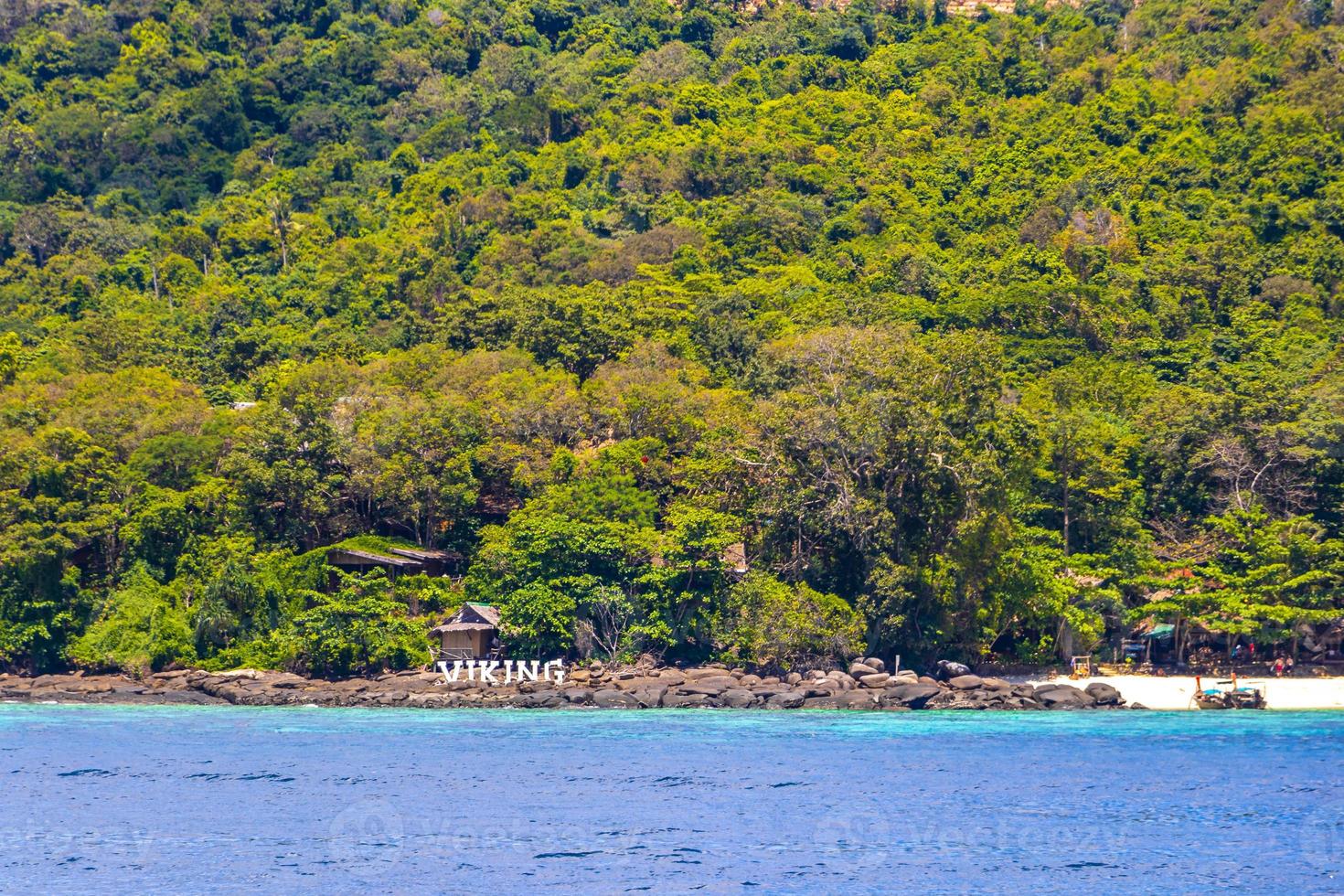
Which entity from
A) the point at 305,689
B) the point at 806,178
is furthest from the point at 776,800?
the point at 806,178

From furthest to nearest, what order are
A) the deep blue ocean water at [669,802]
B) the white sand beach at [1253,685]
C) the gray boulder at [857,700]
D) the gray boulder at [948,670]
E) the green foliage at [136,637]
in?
the green foliage at [136,637] < the gray boulder at [948,670] < the gray boulder at [857,700] < the white sand beach at [1253,685] < the deep blue ocean water at [669,802]

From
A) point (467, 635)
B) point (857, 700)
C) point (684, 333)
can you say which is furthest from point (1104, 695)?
point (684, 333)

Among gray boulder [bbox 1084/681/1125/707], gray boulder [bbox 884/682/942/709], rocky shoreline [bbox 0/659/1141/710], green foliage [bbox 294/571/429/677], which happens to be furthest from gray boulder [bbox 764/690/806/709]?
green foliage [bbox 294/571/429/677]

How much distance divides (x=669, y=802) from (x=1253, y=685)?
14704 mm

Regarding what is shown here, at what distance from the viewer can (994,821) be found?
2058cm

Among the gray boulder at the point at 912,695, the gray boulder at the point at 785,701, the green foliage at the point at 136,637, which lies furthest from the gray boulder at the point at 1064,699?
the green foliage at the point at 136,637

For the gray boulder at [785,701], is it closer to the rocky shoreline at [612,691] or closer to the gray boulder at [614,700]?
the rocky shoreline at [612,691]

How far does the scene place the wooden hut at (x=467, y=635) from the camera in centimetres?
3288

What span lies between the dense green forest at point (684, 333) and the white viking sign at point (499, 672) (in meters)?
0.77

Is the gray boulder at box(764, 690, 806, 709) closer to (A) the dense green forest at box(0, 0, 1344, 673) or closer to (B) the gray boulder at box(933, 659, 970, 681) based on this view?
(A) the dense green forest at box(0, 0, 1344, 673)

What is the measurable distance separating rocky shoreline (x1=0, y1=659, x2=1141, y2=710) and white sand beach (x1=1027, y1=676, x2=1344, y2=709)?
25.8 inches

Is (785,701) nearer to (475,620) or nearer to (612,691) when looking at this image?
(612,691)

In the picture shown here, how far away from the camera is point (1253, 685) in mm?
30344

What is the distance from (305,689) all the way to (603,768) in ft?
33.8
